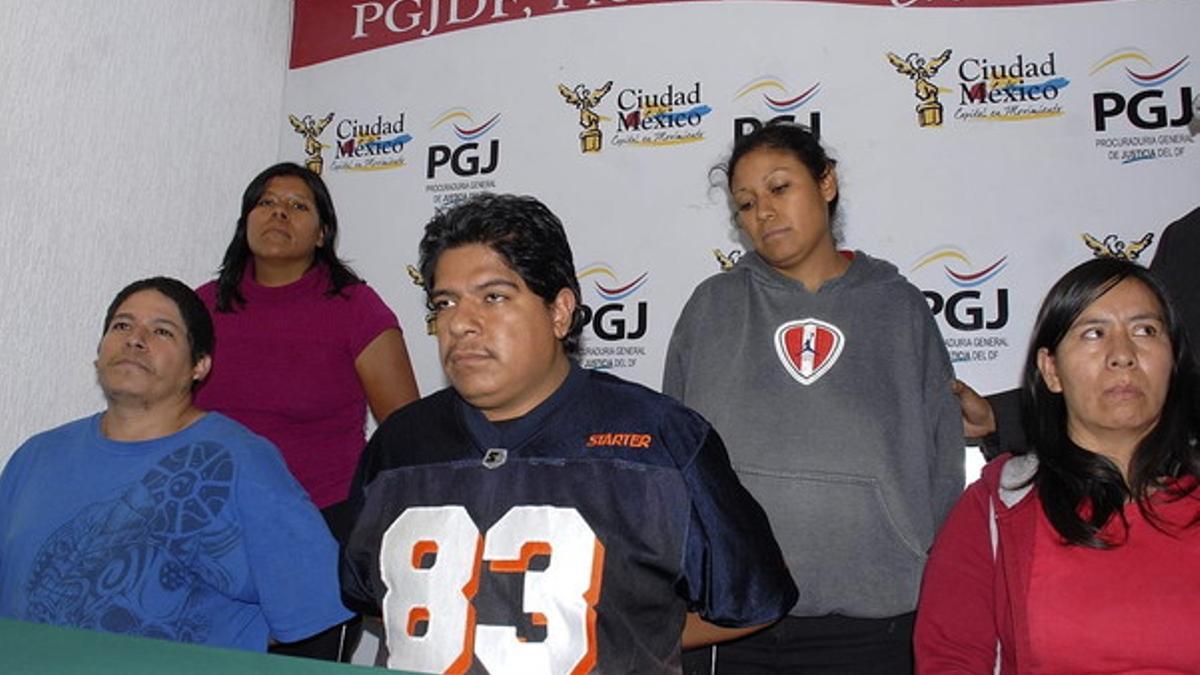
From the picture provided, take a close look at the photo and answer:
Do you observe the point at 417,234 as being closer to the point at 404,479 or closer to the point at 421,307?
the point at 421,307

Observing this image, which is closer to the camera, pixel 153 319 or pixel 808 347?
pixel 808 347

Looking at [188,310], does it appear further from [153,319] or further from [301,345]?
[301,345]

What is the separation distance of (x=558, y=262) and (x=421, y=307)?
2.06 meters

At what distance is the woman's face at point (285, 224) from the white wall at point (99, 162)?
27.2 inches

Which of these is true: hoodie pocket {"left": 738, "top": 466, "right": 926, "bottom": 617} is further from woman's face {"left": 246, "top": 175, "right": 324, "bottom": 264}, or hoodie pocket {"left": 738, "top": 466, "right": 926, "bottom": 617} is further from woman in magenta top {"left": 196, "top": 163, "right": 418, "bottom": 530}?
woman's face {"left": 246, "top": 175, "right": 324, "bottom": 264}

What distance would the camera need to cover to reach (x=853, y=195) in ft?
10.2

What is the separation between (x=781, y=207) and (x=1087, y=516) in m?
0.75

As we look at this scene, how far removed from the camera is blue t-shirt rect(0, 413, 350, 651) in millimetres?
1725

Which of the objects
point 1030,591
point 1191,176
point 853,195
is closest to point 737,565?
point 1030,591

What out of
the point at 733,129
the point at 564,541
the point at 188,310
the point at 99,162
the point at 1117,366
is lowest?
the point at 564,541

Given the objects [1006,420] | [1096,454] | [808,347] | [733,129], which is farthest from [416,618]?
[733,129]

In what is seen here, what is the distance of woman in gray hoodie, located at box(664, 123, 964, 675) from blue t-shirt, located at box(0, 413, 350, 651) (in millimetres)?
696

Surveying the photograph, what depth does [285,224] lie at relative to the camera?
258cm

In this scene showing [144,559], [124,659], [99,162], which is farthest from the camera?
[99,162]
